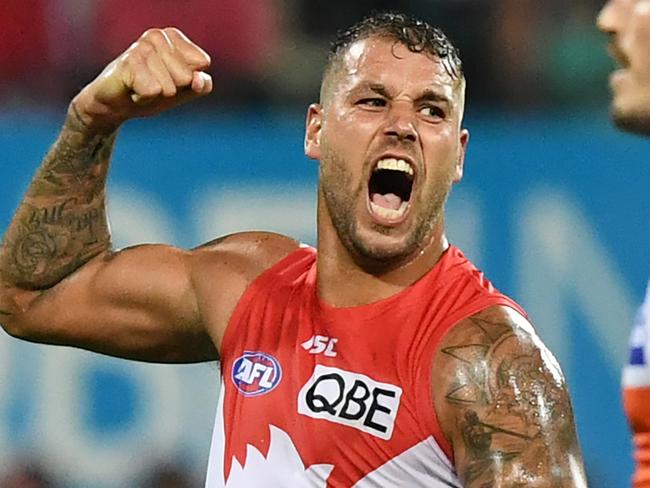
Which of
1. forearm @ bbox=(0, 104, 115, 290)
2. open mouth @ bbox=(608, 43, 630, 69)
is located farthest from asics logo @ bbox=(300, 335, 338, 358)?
open mouth @ bbox=(608, 43, 630, 69)

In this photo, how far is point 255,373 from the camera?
11.1 feet

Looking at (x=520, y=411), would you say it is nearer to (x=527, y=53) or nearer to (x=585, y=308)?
(x=585, y=308)

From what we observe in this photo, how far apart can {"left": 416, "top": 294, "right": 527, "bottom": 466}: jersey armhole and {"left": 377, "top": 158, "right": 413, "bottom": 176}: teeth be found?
0.31m

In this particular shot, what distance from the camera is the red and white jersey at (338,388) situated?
10.3ft

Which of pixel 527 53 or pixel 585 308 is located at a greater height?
pixel 527 53

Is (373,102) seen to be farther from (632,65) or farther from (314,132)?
(632,65)

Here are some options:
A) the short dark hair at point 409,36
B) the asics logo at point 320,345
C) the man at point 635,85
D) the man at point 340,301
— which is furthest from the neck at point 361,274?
the man at point 635,85

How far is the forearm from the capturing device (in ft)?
12.3

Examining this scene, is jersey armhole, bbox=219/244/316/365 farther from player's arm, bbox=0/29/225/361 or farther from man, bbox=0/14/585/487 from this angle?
player's arm, bbox=0/29/225/361

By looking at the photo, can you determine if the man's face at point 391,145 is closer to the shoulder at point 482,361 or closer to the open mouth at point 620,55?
the shoulder at point 482,361

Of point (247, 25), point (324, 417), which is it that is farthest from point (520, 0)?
point (324, 417)

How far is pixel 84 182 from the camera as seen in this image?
12.3ft

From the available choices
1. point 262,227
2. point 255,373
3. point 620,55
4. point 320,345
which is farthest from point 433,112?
point 262,227

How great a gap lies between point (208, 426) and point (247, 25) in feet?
5.13
